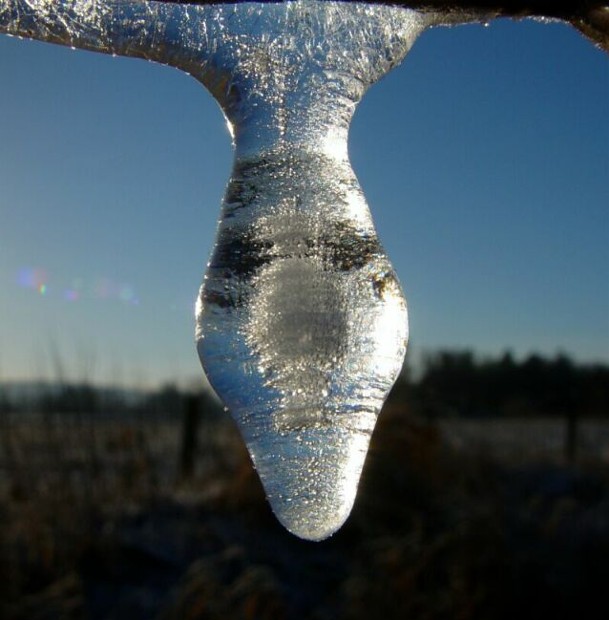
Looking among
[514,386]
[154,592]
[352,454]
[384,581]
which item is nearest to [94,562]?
[154,592]

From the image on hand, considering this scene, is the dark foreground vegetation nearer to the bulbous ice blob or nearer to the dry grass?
the dry grass

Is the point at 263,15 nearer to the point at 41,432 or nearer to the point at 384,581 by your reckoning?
the point at 384,581

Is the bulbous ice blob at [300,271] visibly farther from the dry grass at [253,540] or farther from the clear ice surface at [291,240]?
the dry grass at [253,540]

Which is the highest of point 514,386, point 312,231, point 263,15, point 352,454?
point 263,15

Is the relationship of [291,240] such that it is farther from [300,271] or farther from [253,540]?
[253,540]

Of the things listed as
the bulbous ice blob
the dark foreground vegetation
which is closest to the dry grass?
the dark foreground vegetation

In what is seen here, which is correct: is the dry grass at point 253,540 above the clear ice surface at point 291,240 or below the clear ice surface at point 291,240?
below

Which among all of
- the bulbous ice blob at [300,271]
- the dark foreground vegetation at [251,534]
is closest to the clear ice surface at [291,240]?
the bulbous ice blob at [300,271]
